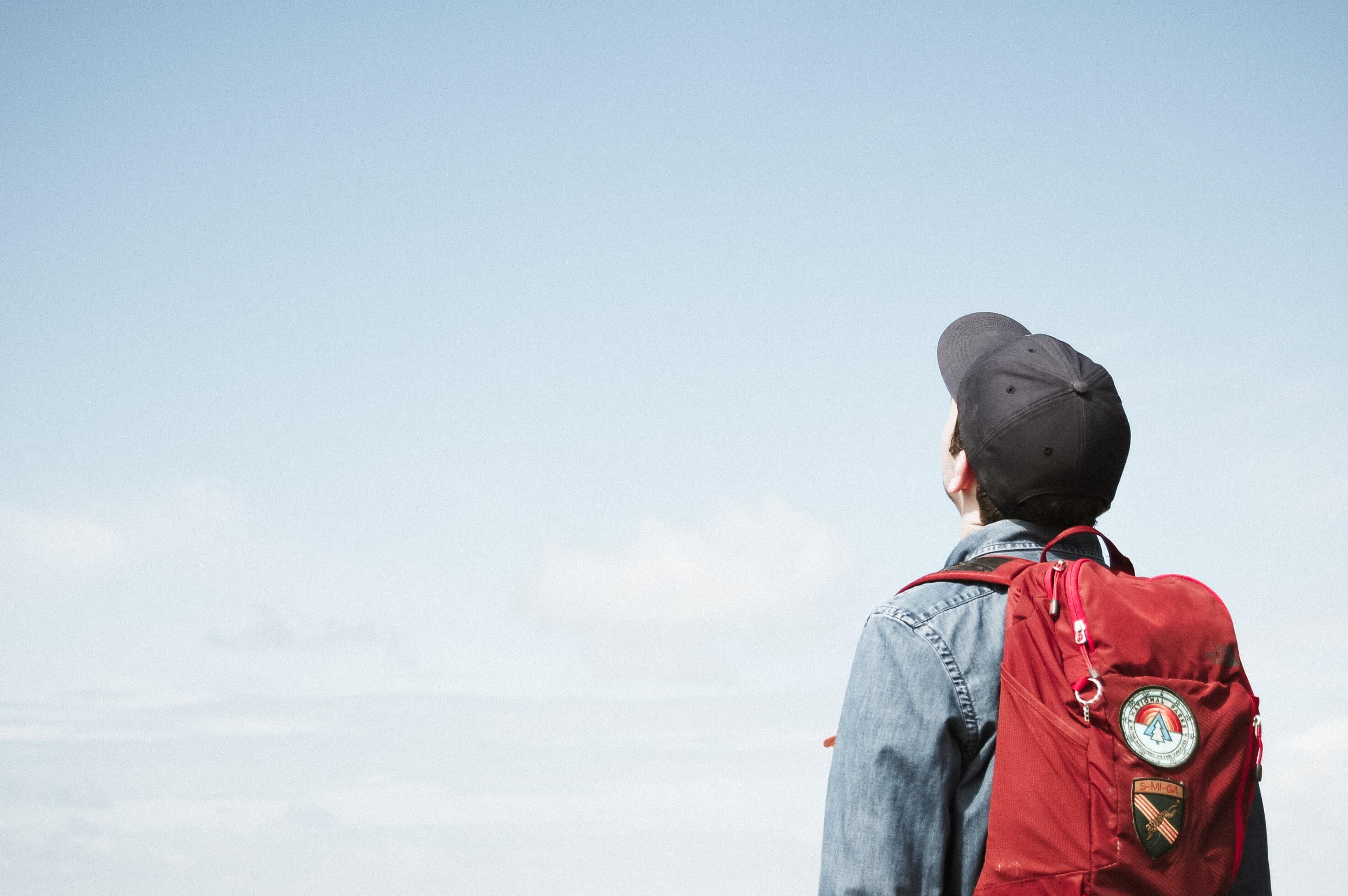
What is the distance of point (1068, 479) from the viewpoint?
316 centimetres

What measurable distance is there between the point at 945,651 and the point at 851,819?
443 millimetres

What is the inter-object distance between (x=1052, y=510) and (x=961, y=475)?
10.4 inches

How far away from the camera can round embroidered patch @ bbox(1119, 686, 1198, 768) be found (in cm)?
279

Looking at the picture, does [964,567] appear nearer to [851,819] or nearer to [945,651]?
[945,651]

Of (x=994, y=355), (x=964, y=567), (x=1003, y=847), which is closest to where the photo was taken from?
Result: (x=1003, y=847)

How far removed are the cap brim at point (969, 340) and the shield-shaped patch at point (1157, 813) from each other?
1288 mm

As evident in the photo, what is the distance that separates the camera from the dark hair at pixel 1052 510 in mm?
3201

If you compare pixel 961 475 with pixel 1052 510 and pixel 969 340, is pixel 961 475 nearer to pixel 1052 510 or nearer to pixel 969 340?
pixel 1052 510

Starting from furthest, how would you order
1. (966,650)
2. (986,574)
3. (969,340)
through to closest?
(969,340), (986,574), (966,650)

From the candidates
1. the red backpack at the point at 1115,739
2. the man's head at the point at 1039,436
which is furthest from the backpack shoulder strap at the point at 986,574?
the man's head at the point at 1039,436

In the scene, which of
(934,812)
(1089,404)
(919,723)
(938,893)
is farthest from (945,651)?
(1089,404)

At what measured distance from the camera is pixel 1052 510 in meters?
3.22

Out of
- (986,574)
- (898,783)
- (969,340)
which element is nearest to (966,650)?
(986,574)

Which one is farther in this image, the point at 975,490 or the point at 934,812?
the point at 975,490
